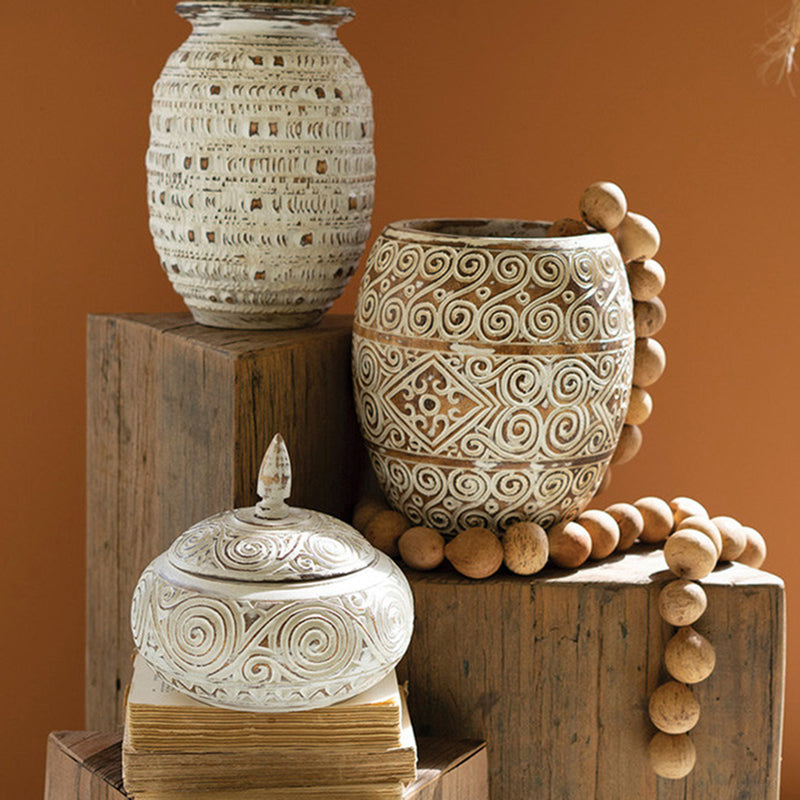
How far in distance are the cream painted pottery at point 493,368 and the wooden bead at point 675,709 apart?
0.72ft

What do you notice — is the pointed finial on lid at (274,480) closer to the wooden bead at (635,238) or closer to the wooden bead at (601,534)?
the wooden bead at (601,534)

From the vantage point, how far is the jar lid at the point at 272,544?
1073 mm

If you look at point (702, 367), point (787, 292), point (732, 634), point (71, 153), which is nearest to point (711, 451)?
point (702, 367)

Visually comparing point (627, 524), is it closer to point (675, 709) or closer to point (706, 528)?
point (706, 528)

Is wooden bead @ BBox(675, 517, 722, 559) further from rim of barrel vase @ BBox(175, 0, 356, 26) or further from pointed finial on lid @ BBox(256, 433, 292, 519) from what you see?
rim of barrel vase @ BBox(175, 0, 356, 26)

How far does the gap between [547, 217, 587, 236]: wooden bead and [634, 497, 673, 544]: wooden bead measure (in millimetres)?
322

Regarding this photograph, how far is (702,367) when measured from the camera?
197 cm

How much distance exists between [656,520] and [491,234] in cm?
38

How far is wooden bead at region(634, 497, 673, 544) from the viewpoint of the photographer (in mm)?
1432

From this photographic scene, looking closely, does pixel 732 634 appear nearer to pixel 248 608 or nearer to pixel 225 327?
pixel 248 608

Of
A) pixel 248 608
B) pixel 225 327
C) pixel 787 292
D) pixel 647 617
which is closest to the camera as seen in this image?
pixel 248 608

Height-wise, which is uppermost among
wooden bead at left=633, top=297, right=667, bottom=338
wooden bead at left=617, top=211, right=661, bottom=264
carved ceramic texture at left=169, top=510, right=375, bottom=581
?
wooden bead at left=617, top=211, right=661, bottom=264

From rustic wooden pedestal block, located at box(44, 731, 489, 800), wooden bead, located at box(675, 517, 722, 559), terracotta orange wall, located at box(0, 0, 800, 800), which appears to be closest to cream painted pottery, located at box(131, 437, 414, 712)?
rustic wooden pedestal block, located at box(44, 731, 489, 800)

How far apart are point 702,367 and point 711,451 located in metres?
0.13
